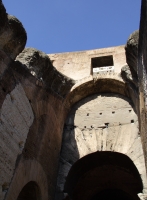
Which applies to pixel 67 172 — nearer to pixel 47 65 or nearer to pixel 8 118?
pixel 8 118

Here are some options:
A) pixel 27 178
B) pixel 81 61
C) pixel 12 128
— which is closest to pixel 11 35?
pixel 12 128

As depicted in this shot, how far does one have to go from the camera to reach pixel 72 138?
5.86 metres

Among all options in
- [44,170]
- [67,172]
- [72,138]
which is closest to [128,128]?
[72,138]

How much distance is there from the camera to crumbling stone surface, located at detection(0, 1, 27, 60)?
402 centimetres

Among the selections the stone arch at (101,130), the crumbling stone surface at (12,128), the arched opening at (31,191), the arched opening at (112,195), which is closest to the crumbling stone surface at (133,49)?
the stone arch at (101,130)

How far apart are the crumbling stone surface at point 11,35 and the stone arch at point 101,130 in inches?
99.8

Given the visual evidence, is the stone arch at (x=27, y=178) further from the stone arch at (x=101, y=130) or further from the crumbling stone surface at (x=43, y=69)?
the crumbling stone surface at (x=43, y=69)

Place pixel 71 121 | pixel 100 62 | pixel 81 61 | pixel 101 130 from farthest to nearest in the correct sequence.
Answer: pixel 100 62, pixel 81 61, pixel 71 121, pixel 101 130

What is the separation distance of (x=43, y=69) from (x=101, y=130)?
1.99 meters

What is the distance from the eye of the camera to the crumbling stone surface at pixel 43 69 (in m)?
5.00

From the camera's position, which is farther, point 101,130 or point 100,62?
point 100,62

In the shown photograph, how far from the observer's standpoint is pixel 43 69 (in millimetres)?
5332

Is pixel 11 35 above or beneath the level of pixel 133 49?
above

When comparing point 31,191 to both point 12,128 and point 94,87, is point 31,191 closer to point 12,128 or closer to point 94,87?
point 12,128
